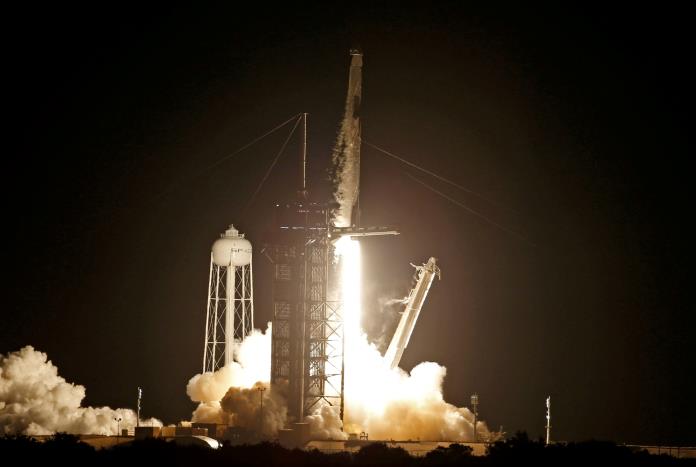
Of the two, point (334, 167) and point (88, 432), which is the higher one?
point (334, 167)

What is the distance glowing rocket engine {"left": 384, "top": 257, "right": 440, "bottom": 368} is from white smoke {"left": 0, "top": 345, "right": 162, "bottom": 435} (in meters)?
11.5

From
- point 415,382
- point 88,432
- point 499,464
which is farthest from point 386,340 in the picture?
point 499,464

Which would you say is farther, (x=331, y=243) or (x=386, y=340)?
(x=386, y=340)

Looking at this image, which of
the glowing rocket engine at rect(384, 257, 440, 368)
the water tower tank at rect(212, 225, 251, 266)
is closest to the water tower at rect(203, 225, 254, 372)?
the water tower tank at rect(212, 225, 251, 266)

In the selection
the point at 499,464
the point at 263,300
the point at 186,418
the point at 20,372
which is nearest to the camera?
the point at 499,464

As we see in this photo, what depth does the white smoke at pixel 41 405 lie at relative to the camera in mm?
80062

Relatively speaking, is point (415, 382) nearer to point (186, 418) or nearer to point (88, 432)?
point (88, 432)

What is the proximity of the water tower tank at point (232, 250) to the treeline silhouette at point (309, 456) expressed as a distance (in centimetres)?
1647

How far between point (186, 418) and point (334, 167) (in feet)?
94.4

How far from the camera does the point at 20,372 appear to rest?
82.3 metres

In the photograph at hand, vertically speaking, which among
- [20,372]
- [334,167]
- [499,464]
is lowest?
[499,464]

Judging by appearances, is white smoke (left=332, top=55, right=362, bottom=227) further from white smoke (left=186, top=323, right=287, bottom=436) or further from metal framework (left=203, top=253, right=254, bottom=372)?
metal framework (left=203, top=253, right=254, bottom=372)

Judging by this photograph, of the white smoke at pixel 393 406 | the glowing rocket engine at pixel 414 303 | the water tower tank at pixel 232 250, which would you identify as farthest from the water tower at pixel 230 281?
the glowing rocket engine at pixel 414 303

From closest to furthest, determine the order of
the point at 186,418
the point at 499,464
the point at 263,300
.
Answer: the point at 499,464, the point at 263,300, the point at 186,418
